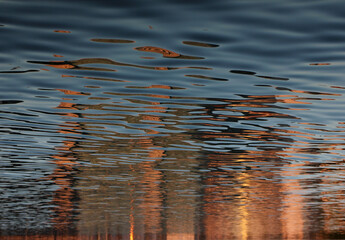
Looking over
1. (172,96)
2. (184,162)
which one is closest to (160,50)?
(172,96)

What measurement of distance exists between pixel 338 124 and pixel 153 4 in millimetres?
4005

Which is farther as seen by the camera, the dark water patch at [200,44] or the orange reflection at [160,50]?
the orange reflection at [160,50]

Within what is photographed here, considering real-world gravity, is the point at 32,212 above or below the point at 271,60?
below

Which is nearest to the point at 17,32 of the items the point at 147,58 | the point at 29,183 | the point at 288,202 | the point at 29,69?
the point at 29,69

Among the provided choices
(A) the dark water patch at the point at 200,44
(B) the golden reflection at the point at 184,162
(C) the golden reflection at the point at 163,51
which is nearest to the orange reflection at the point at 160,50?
(C) the golden reflection at the point at 163,51

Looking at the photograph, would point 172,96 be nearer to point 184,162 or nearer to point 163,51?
point 163,51

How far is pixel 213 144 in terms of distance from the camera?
7.11 metres

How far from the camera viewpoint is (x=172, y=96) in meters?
5.15

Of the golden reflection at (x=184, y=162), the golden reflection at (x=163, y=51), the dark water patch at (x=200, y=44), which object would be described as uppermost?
the golden reflection at (x=163, y=51)

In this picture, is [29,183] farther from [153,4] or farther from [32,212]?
[153,4]

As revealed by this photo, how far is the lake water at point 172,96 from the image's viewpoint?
334 cm

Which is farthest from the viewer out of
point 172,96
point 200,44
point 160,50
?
point 172,96

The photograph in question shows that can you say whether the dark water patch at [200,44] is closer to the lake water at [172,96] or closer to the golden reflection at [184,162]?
the lake water at [172,96]

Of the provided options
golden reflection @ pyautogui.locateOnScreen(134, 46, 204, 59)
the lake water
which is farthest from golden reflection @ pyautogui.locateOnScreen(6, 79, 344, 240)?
golden reflection @ pyautogui.locateOnScreen(134, 46, 204, 59)
